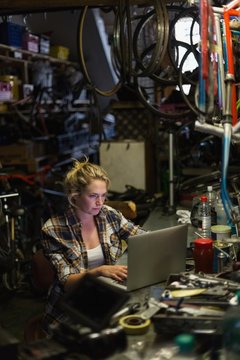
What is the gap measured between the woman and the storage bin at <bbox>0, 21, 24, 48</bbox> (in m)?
2.96

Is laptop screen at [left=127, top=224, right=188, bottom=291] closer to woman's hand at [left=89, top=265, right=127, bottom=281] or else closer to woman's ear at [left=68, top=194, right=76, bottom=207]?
woman's hand at [left=89, top=265, right=127, bottom=281]

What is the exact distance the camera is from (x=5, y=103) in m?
4.92

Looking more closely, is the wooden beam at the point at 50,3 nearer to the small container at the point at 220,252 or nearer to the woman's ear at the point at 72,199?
the woman's ear at the point at 72,199

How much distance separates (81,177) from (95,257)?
15.1 inches

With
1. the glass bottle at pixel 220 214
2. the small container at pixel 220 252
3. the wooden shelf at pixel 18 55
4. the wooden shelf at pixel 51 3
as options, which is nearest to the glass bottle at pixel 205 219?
the glass bottle at pixel 220 214

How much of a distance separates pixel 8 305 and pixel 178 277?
8.20ft

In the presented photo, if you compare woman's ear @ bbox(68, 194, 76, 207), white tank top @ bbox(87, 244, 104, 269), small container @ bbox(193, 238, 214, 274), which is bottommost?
white tank top @ bbox(87, 244, 104, 269)

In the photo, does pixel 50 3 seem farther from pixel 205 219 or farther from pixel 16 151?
pixel 16 151

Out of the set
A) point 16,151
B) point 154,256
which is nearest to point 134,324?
point 154,256

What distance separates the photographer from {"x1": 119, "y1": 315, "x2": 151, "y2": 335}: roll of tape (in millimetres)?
1369

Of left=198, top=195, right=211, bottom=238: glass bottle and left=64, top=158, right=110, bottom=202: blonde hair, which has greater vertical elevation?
left=64, top=158, right=110, bottom=202: blonde hair

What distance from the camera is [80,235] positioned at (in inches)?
84.7

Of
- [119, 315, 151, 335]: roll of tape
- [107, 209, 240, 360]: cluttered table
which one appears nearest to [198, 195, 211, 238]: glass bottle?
[107, 209, 240, 360]: cluttered table

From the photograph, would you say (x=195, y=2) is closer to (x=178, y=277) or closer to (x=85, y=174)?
(x=85, y=174)
